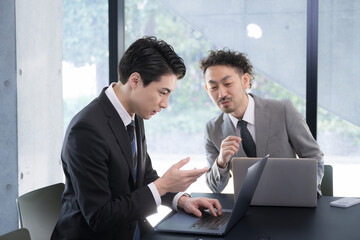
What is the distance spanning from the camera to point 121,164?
190 cm

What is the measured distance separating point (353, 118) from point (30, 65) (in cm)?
259

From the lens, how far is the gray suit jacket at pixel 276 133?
2.77 m

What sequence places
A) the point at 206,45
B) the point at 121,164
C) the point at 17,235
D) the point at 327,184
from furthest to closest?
the point at 206,45 < the point at 327,184 < the point at 121,164 < the point at 17,235

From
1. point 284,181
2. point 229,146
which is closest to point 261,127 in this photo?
point 229,146

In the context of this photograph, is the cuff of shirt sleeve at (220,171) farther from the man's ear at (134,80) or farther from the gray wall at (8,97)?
the gray wall at (8,97)

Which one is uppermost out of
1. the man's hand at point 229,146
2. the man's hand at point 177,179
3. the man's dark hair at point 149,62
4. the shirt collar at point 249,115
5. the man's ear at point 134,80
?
the man's dark hair at point 149,62

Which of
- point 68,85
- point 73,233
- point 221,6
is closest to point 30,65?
point 68,85

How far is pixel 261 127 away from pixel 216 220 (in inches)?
43.7

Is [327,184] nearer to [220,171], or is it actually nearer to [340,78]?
[220,171]

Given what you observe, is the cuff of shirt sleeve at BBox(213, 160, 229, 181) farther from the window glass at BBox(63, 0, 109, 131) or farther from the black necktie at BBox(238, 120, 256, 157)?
the window glass at BBox(63, 0, 109, 131)

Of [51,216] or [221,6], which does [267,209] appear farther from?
[221,6]

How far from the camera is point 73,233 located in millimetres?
1852

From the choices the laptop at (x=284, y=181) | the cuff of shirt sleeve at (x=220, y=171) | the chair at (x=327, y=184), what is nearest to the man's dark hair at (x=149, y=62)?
the laptop at (x=284, y=181)

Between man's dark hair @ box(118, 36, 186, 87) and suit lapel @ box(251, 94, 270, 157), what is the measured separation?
2.97 feet
